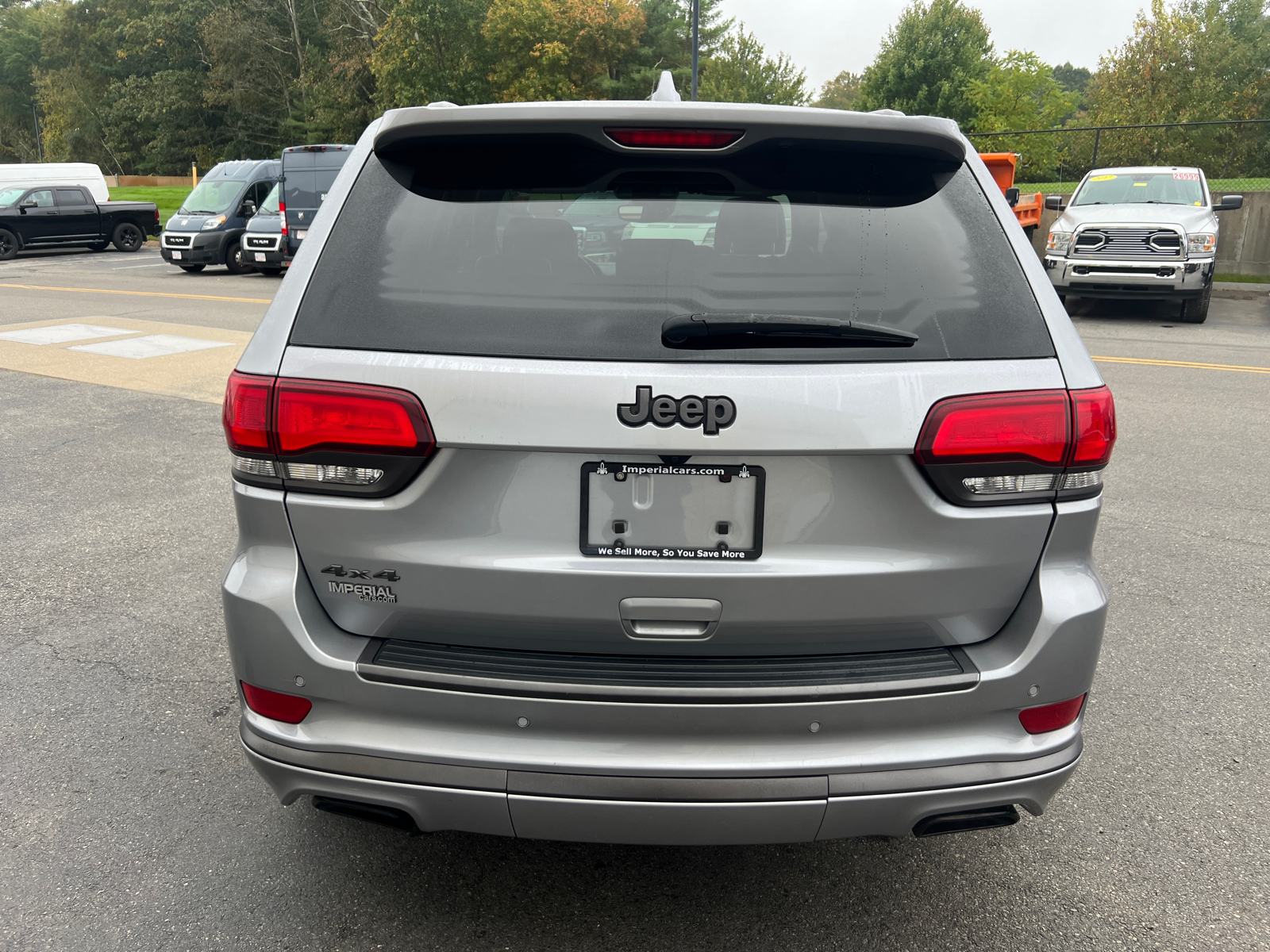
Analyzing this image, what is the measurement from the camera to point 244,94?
213ft

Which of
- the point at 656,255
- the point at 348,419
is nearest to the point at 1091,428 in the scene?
the point at 656,255

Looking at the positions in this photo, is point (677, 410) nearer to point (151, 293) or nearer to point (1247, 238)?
point (151, 293)

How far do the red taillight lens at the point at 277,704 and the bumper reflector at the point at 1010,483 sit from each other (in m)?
1.41

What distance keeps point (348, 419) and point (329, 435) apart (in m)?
0.06

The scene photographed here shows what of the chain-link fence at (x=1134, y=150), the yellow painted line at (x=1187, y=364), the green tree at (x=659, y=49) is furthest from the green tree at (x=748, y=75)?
the yellow painted line at (x=1187, y=364)

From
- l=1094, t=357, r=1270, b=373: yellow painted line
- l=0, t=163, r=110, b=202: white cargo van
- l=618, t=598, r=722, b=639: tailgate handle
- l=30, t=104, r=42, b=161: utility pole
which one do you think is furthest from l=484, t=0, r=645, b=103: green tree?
l=30, t=104, r=42, b=161: utility pole

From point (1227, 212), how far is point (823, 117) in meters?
21.0

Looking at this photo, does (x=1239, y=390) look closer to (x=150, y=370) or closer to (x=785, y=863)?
(x=785, y=863)

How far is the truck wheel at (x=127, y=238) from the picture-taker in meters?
26.8

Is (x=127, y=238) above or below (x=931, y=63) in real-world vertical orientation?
below

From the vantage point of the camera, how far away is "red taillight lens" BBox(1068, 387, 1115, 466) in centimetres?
196

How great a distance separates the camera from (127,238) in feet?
88.5

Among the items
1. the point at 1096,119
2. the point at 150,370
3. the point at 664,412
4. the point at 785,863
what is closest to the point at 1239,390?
the point at 785,863

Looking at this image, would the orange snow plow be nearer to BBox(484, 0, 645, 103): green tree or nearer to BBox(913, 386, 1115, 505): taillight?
BBox(913, 386, 1115, 505): taillight
